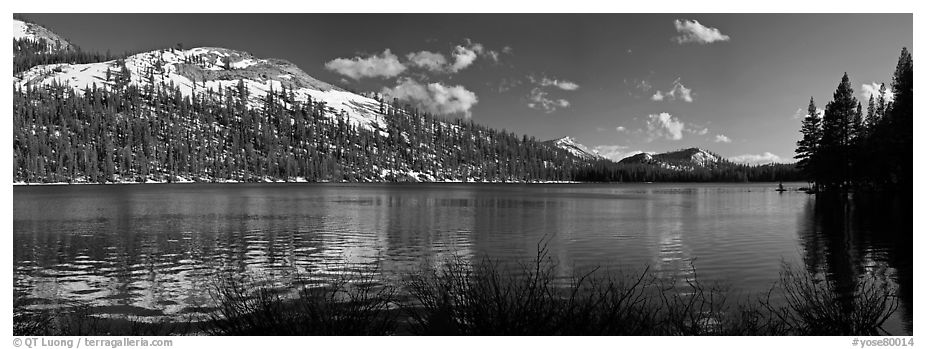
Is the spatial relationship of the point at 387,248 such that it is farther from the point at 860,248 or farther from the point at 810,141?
the point at 810,141

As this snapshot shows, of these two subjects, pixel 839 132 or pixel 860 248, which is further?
pixel 839 132

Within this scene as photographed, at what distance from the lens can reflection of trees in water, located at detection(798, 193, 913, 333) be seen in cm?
1947

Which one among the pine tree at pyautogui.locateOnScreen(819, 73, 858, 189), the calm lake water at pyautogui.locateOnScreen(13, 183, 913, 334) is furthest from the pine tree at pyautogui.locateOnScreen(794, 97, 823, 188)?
the calm lake water at pyautogui.locateOnScreen(13, 183, 913, 334)

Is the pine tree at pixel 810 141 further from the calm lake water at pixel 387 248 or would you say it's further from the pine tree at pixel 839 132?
the calm lake water at pixel 387 248

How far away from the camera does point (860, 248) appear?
2778 cm

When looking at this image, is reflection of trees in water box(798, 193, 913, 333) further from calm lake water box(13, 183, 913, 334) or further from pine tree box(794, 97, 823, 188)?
pine tree box(794, 97, 823, 188)

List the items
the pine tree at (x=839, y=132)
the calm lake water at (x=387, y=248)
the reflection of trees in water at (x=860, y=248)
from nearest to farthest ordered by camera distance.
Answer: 1. the reflection of trees in water at (x=860, y=248)
2. the calm lake water at (x=387, y=248)
3. the pine tree at (x=839, y=132)

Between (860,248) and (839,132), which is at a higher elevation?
(839,132)

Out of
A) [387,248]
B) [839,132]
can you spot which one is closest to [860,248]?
[387,248]

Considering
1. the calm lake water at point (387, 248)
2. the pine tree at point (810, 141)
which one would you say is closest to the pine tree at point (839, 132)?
the pine tree at point (810, 141)

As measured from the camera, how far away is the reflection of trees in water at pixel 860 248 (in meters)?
19.5
